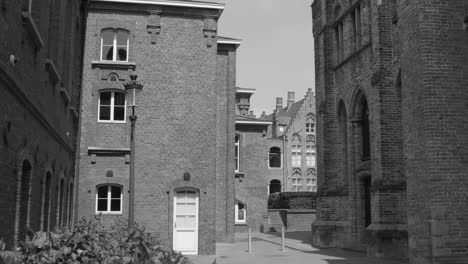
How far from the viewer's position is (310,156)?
64812mm

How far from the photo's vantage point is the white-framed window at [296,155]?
63562 mm

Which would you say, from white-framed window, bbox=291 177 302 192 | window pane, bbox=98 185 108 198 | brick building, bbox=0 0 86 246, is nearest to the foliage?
brick building, bbox=0 0 86 246

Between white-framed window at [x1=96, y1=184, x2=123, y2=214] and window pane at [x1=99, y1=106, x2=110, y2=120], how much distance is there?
2711mm

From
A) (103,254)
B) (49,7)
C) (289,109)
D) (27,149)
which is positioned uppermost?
(289,109)

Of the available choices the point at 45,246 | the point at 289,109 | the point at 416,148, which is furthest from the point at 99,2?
the point at 289,109

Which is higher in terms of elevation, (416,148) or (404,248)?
(416,148)

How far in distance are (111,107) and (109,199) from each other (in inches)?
144

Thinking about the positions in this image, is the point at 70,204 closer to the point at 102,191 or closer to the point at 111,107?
the point at 102,191

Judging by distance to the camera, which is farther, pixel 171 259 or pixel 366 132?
pixel 366 132

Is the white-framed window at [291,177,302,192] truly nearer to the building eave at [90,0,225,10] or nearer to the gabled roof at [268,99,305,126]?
the gabled roof at [268,99,305,126]

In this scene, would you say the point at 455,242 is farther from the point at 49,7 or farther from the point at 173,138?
the point at 173,138

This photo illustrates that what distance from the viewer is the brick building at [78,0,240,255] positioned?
814 inches

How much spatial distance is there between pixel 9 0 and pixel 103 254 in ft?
14.7

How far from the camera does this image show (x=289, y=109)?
79062 mm
